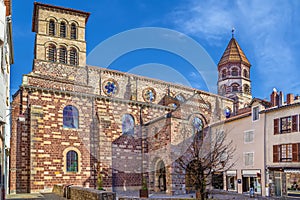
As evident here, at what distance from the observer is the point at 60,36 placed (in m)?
32.9

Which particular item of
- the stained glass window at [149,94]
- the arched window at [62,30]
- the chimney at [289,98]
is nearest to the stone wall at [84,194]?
the arched window at [62,30]

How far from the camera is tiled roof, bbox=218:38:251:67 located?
5256cm

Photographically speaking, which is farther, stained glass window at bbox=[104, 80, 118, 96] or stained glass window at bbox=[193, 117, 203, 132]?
stained glass window at bbox=[104, 80, 118, 96]

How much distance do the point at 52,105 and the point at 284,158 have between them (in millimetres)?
18831

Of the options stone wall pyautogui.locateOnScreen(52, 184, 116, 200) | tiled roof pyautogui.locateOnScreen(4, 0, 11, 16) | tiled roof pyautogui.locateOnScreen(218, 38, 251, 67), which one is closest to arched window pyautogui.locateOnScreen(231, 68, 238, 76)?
tiled roof pyautogui.locateOnScreen(218, 38, 251, 67)

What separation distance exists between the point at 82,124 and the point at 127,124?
4.67 meters

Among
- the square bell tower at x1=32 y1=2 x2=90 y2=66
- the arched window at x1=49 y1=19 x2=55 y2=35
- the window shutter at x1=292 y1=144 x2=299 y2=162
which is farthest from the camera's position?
the arched window at x1=49 y1=19 x2=55 y2=35

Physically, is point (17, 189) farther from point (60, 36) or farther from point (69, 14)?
point (69, 14)

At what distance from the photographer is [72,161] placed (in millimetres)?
27688

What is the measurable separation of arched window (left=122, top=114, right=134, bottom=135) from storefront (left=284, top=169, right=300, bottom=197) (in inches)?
541

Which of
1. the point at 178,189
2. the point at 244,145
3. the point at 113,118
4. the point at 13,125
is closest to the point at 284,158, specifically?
the point at 244,145

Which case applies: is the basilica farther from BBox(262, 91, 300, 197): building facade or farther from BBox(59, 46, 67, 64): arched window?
BBox(262, 91, 300, 197): building facade

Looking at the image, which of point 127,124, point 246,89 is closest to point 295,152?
point 127,124

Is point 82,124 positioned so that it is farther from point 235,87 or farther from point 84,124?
point 235,87
